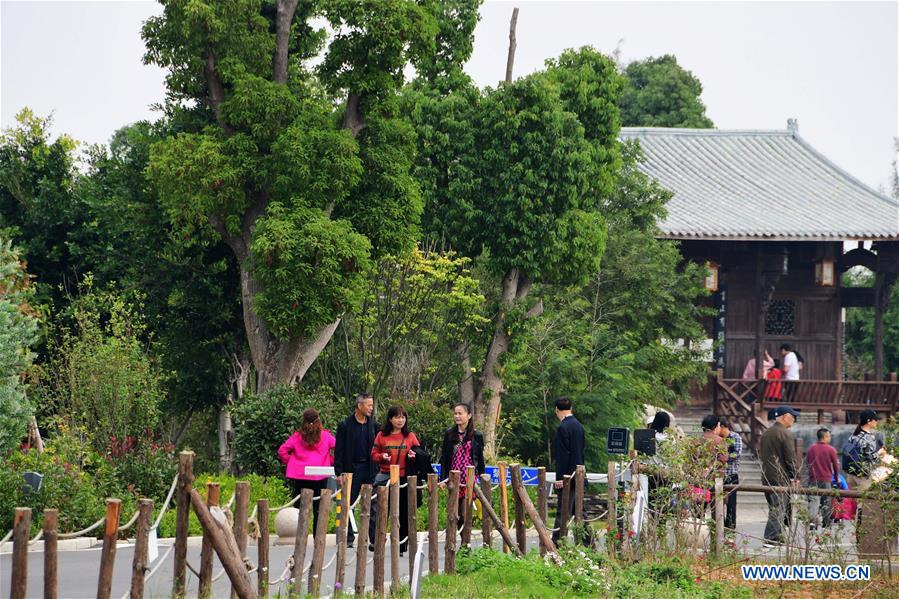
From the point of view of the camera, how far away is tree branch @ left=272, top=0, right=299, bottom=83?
21.0 m

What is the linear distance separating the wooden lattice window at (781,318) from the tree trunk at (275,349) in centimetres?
1607

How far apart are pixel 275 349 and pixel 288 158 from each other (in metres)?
2.99

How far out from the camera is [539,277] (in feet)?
75.8

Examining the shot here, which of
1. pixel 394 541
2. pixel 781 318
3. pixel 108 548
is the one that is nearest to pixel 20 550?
pixel 108 548

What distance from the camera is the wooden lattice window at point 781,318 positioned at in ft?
110

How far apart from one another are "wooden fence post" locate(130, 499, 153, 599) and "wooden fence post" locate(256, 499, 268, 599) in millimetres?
1163

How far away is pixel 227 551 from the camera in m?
9.60

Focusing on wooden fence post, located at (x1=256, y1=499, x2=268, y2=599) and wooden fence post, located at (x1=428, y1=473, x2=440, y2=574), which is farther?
wooden fence post, located at (x1=428, y1=473, x2=440, y2=574)

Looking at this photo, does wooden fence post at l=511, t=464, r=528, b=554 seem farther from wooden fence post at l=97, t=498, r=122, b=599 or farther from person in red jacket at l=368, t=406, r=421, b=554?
wooden fence post at l=97, t=498, r=122, b=599

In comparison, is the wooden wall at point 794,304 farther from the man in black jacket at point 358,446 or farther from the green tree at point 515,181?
the man in black jacket at point 358,446

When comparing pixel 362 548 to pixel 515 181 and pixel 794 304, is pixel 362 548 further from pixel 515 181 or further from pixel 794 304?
pixel 794 304

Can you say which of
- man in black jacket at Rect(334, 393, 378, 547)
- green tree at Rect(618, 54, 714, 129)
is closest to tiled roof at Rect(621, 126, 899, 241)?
green tree at Rect(618, 54, 714, 129)

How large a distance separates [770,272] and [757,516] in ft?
28.0

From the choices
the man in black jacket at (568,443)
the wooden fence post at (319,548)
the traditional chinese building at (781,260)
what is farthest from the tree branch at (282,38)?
the traditional chinese building at (781,260)
